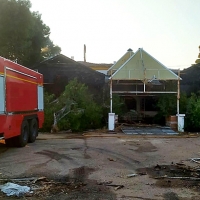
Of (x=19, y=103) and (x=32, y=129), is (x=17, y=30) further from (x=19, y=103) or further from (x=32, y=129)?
(x=19, y=103)

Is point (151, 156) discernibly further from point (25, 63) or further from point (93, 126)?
point (25, 63)

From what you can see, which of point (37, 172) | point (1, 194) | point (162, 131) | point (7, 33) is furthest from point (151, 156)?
point (7, 33)

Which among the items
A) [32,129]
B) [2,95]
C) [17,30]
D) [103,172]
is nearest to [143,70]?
[32,129]

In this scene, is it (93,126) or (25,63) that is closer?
(93,126)

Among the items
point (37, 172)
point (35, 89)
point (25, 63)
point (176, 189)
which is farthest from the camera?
point (25, 63)

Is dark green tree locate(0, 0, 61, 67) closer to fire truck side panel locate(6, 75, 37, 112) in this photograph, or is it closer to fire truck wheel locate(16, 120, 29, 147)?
fire truck side panel locate(6, 75, 37, 112)

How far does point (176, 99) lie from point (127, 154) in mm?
11566

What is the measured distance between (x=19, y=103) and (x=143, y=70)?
11222 mm

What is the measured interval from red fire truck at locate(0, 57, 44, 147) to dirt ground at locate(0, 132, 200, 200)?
29.3 inches

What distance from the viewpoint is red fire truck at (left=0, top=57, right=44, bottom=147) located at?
445 inches

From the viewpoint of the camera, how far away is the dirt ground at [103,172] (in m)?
6.89

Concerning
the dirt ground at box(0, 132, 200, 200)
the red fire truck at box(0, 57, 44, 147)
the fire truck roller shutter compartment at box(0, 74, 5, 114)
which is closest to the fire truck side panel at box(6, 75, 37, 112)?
the red fire truck at box(0, 57, 44, 147)

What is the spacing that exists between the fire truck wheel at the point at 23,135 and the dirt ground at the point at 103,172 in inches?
14.2

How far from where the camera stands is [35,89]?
15133 mm
